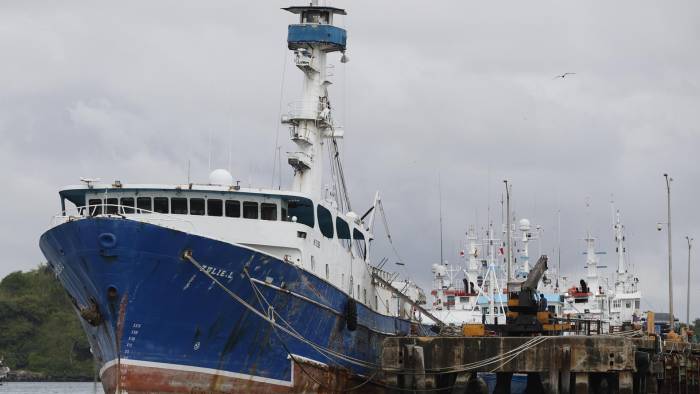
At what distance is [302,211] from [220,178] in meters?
3.37

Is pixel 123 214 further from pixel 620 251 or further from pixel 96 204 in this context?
pixel 620 251

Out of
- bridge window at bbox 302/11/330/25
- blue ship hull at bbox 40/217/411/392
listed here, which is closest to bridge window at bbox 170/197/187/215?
blue ship hull at bbox 40/217/411/392

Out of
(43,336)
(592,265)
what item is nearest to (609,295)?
(592,265)

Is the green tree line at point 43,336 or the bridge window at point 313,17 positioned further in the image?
the green tree line at point 43,336

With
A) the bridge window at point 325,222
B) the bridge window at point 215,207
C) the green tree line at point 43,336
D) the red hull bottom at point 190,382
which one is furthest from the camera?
the green tree line at point 43,336

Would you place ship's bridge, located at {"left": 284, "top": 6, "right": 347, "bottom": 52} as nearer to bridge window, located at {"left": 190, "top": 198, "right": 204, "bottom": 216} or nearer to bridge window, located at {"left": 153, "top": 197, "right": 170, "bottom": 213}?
bridge window, located at {"left": 190, "top": 198, "right": 204, "bottom": 216}

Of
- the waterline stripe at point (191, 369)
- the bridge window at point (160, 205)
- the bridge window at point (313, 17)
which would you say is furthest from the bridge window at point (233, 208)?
the bridge window at point (313, 17)

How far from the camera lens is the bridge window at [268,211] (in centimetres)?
4100

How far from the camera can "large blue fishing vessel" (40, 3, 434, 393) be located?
3719cm

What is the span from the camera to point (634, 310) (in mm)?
79500

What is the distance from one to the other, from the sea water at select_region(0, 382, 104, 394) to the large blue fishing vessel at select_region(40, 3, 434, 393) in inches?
1745

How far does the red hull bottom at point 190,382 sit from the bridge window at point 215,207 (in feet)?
16.2

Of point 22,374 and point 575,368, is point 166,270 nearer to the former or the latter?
point 575,368

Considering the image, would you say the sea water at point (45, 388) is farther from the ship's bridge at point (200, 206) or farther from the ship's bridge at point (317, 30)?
the ship's bridge at point (200, 206)
